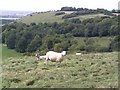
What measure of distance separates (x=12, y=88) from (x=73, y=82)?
9.06ft

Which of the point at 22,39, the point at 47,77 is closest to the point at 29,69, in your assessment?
the point at 47,77

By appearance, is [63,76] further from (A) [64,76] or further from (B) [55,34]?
(B) [55,34]

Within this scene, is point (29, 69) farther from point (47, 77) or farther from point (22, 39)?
point (22, 39)

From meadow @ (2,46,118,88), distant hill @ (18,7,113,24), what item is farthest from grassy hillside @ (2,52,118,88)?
distant hill @ (18,7,113,24)

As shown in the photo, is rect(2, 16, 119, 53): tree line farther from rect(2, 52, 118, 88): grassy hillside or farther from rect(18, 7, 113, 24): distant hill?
rect(2, 52, 118, 88): grassy hillside

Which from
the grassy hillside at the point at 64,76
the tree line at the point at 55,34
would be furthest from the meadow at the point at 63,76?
the tree line at the point at 55,34

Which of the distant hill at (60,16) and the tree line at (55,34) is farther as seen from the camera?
the distant hill at (60,16)

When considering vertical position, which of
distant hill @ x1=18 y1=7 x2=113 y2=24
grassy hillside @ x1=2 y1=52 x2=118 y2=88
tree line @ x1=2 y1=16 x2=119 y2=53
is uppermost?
grassy hillside @ x1=2 y1=52 x2=118 y2=88

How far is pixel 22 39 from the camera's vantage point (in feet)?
336

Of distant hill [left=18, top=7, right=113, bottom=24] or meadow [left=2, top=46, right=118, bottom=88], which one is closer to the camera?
meadow [left=2, top=46, right=118, bottom=88]

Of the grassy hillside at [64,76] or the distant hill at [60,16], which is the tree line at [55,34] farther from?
the grassy hillside at [64,76]

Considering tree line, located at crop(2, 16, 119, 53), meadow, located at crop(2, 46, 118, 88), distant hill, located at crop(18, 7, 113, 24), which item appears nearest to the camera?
meadow, located at crop(2, 46, 118, 88)

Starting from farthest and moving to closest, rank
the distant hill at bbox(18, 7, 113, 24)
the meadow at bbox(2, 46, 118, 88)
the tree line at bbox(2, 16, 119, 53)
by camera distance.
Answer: the distant hill at bbox(18, 7, 113, 24), the tree line at bbox(2, 16, 119, 53), the meadow at bbox(2, 46, 118, 88)

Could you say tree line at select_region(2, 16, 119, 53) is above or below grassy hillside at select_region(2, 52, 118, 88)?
below
